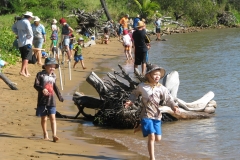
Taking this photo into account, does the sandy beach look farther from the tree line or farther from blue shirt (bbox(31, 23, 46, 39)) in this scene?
the tree line

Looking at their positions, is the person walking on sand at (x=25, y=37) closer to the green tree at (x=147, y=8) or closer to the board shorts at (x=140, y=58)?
the board shorts at (x=140, y=58)

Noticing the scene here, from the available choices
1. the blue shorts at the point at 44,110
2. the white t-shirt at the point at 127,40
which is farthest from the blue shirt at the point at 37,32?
the blue shorts at the point at 44,110

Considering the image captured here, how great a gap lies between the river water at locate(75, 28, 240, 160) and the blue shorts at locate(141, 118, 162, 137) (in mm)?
833

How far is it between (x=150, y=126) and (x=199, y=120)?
361 cm

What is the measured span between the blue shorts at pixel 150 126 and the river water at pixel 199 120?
32.8 inches

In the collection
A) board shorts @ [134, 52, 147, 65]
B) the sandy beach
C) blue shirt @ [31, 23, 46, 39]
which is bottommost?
the sandy beach

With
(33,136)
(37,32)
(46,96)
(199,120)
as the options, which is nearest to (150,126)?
(46,96)

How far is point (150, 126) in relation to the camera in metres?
7.02

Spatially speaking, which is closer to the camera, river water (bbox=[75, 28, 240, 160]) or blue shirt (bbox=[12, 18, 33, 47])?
river water (bbox=[75, 28, 240, 160])

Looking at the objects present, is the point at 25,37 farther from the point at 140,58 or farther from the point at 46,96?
the point at 46,96

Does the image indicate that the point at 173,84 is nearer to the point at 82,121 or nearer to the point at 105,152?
the point at 82,121

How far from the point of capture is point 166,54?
24.2m

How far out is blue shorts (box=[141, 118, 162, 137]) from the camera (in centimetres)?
700

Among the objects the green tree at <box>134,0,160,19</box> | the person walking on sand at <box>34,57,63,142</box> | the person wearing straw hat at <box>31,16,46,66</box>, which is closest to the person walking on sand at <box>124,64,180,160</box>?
the person walking on sand at <box>34,57,63,142</box>
